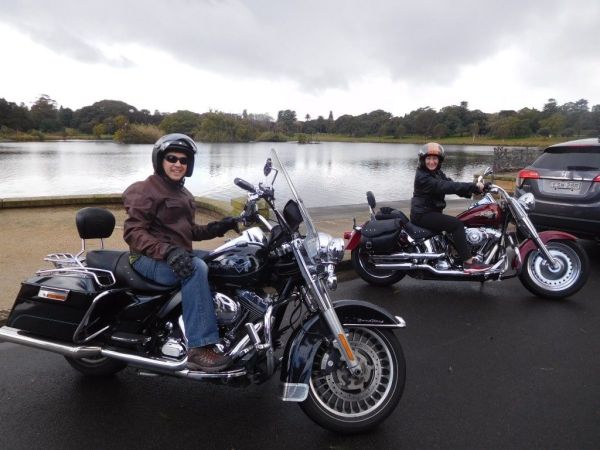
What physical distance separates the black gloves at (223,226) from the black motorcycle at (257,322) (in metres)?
0.15

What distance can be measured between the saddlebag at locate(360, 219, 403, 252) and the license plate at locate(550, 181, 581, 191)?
2.78 meters

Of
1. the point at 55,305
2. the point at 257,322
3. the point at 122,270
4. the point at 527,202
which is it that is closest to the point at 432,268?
the point at 527,202

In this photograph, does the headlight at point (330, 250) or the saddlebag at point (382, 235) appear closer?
the headlight at point (330, 250)

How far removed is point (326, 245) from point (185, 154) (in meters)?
1.10

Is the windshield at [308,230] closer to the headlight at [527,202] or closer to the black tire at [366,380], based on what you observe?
the black tire at [366,380]

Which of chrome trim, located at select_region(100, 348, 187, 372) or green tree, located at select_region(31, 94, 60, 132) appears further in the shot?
green tree, located at select_region(31, 94, 60, 132)

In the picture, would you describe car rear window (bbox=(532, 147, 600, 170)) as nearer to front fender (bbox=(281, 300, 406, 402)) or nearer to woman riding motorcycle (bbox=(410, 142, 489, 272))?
woman riding motorcycle (bbox=(410, 142, 489, 272))

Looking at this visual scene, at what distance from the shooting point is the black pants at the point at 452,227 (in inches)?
184

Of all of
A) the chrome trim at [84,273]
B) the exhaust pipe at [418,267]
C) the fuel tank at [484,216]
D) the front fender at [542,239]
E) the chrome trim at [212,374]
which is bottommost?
the exhaust pipe at [418,267]

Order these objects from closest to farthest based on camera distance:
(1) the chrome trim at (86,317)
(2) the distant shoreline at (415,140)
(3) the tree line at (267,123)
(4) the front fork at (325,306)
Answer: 1. (4) the front fork at (325,306)
2. (1) the chrome trim at (86,317)
3. (3) the tree line at (267,123)
4. (2) the distant shoreline at (415,140)

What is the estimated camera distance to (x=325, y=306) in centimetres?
240

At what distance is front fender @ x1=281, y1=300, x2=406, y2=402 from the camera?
7.88 ft

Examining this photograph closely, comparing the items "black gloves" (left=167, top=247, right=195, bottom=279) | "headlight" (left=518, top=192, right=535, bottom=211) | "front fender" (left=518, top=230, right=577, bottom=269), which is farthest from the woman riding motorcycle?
"black gloves" (left=167, top=247, right=195, bottom=279)

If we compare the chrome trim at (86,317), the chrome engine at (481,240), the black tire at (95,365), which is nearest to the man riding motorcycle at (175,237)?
the chrome trim at (86,317)
